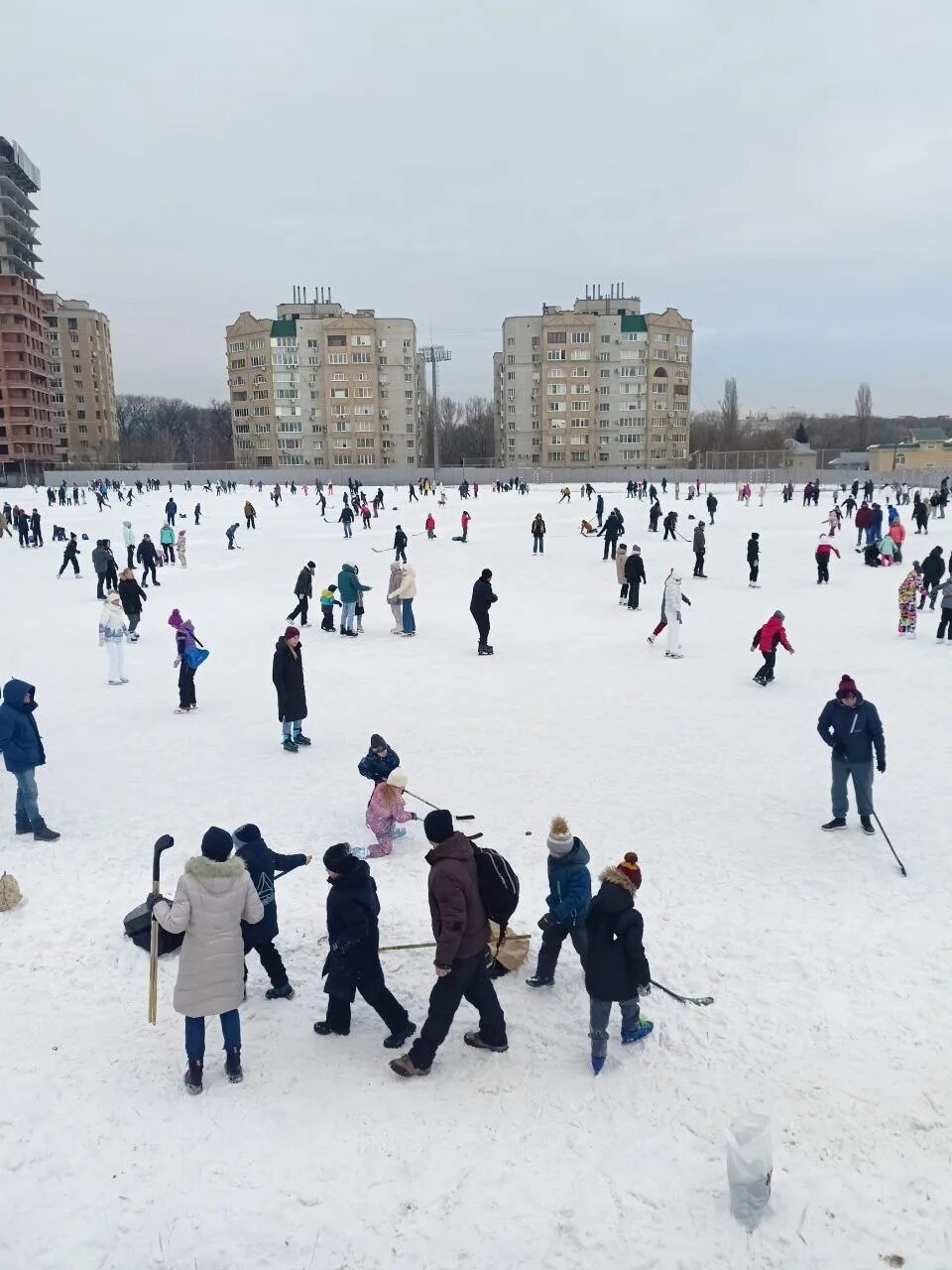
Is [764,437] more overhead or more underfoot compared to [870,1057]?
more overhead

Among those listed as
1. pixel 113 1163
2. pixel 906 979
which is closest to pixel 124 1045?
pixel 113 1163

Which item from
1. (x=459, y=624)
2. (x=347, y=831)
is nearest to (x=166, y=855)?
Result: (x=347, y=831)

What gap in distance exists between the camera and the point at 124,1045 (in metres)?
4.88

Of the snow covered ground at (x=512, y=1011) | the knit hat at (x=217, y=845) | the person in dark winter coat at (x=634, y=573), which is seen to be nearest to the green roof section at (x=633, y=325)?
the person in dark winter coat at (x=634, y=573)

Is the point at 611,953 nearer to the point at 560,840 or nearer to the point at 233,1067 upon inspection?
the point at 560,840

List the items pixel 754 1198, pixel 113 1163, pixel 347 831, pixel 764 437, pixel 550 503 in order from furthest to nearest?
pixel 764 437
pixel 550 503
pixel 347 831
pixel 113 1163
pixel 754 1198

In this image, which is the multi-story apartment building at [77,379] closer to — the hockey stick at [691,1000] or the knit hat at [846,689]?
the knit hat at [846,689]

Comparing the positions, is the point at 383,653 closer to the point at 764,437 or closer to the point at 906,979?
the point at 906,979

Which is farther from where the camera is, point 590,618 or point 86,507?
point 86,507

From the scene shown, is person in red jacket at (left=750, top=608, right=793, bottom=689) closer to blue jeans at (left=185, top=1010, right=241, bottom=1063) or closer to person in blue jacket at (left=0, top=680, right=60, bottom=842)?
person in blue jacket at (left=0, top=680, right=60, bottom=842)

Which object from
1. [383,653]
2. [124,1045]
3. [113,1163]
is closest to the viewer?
[113,1163]

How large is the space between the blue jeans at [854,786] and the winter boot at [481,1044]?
4.64 meters

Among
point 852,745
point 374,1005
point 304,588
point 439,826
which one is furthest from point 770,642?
point 374,1005

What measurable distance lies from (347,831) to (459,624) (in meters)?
10.8
